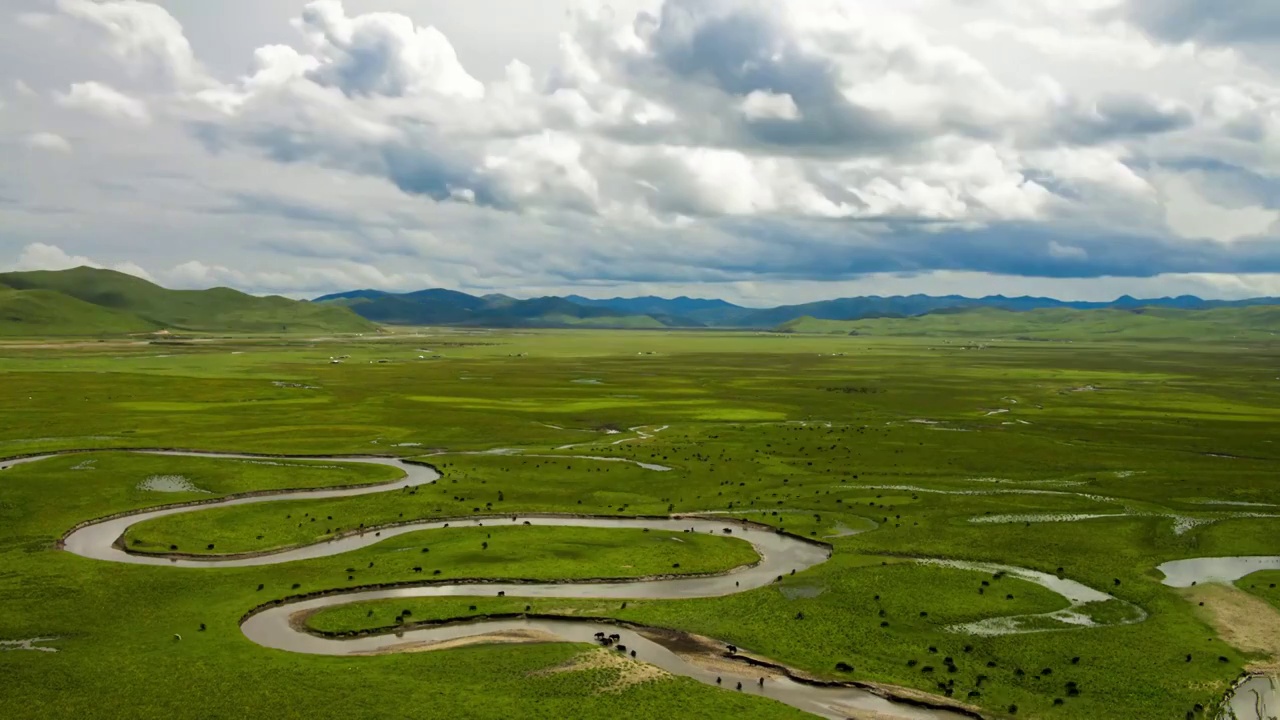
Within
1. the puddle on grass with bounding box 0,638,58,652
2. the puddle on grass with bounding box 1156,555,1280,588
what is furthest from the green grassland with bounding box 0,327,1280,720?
the puddle on grass with bounding box 1156,555,1280,588

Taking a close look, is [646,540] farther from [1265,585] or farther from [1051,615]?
[1265,585]

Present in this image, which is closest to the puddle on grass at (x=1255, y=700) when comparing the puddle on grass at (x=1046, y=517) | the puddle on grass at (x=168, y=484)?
the puddle on grass at (x=1046, y=517)

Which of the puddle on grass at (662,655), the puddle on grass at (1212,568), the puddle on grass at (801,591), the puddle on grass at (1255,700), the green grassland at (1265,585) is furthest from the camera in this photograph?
the puddle on grass at (1212,568)

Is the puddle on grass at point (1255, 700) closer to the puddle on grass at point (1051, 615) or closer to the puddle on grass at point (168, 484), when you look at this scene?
the puddle on grass at point (1051, 615)

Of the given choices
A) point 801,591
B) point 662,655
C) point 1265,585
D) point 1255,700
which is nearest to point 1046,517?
point 1265,585

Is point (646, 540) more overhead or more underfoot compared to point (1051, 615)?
more overhead
